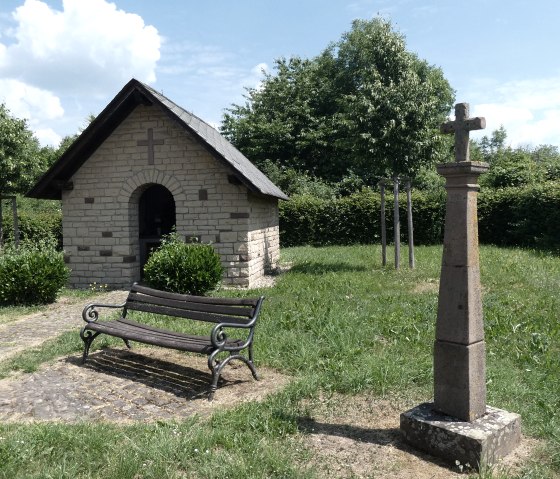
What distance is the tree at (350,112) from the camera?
39.1 ft

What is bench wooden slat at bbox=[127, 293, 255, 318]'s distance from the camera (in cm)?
526

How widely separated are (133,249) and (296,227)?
413 inches

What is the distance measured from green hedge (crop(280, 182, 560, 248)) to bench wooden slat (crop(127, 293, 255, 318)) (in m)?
15.0

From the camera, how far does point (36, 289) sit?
945 cm

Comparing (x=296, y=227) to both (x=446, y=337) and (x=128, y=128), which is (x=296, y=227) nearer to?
(x=128, y=128)

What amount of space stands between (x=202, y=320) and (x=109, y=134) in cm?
728

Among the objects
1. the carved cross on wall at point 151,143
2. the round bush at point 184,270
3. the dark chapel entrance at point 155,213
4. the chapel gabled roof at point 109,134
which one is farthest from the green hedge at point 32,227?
the round bush at point 184,270

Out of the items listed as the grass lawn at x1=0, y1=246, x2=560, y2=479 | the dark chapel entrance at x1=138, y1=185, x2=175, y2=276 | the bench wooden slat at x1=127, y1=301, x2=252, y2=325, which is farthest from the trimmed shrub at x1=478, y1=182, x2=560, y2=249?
the bench wooden slat at x1=127, y1=301, x2=252, y2=325

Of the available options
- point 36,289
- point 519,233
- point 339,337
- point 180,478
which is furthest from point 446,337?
point 519,233

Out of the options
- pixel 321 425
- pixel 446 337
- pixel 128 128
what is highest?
pixel 128 128

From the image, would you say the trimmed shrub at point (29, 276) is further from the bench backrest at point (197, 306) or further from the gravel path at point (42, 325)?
the bench backrest at point (197, 306)

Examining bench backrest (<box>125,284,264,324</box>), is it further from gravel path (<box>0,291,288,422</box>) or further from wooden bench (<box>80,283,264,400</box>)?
gravel path (<box>0,291,288,422</box>)

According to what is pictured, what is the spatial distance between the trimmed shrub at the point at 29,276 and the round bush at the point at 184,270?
5.69 feet

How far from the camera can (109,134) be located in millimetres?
11320
